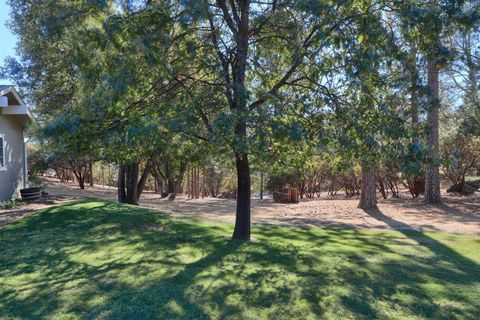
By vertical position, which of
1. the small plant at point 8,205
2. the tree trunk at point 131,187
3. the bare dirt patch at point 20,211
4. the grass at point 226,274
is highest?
the tree trunk at point 131,187

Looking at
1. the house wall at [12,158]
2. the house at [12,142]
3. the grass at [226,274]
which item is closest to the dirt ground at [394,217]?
the grass at [226,274]

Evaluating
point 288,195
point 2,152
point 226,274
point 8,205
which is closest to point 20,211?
point 8,205

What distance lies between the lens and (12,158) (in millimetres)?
17266

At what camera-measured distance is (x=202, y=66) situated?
7.71 metres

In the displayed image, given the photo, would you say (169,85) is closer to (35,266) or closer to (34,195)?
(35,266)

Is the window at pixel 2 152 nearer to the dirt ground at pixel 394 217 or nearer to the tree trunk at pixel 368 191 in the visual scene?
the dirt ground at pixel 394 217

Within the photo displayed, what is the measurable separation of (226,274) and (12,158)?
13.9 metres

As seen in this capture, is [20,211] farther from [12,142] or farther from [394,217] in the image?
[394,217]

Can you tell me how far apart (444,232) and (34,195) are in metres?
14.5

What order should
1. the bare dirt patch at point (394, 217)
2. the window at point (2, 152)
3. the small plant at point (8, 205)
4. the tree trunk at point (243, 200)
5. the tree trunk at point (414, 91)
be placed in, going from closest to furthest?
the tree trunk at point (414, 91)
the tree trunk at point (243, 200)
the bare dirt patch at point (394, 217)
the small plant at point (8, 205)
the window at point (2, 152)

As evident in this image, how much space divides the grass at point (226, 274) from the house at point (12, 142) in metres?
6.70

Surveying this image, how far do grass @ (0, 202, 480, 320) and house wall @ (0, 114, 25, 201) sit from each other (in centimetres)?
678

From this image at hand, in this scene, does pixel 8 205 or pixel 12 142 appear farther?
pixel 12 142

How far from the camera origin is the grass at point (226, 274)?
17.3 ft
